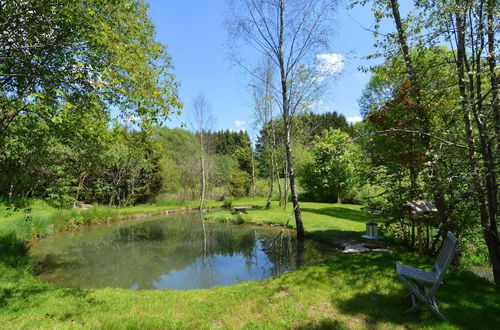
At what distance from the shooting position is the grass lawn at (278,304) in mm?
4145

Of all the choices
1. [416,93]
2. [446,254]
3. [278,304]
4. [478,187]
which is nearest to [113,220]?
[278,304]

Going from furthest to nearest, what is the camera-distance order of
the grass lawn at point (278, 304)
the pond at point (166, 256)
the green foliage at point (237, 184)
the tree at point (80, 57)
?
the green foliage at point (237, 184) < the pond at point (166, 256) < the tree at point (80, 57) < the grass lawn at point (278, 304)

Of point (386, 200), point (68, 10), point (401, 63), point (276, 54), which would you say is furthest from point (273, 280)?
point (276, 54)

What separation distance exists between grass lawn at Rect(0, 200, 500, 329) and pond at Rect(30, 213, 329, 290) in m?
1.70

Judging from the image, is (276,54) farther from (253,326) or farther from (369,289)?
(253,326)

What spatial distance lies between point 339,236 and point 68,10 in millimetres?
11006

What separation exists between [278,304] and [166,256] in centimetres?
683

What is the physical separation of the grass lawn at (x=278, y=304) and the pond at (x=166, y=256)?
170cm

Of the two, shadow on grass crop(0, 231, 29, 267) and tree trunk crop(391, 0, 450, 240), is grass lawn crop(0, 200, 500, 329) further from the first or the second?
tree trunk crop(391, 0, 450, 240)

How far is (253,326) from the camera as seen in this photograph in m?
4.10

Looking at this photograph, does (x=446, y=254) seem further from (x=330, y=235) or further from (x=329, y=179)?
(x=329, y=179)

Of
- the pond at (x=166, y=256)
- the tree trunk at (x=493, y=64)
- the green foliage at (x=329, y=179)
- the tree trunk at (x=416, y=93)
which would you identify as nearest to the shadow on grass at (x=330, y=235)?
the pond at (x=166, y=256)

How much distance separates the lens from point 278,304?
4797 mm

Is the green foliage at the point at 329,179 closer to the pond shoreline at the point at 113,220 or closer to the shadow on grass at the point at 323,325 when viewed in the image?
the pond shoreline at the point at 113,220
